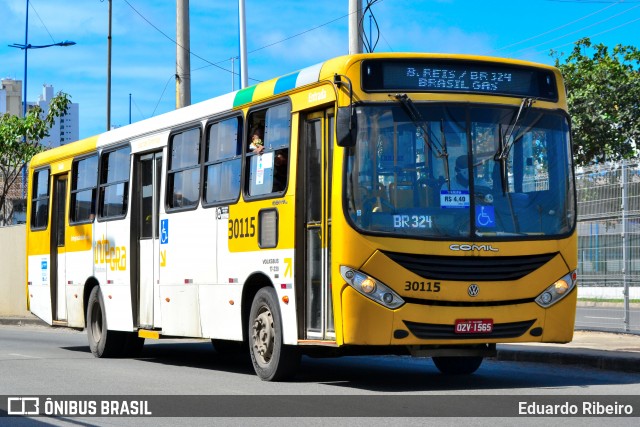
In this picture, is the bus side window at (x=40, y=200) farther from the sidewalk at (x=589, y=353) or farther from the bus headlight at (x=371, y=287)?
the bus headlight at (x=371, y=287)

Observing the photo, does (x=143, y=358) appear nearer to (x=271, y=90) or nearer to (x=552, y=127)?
(x=271, y=90)

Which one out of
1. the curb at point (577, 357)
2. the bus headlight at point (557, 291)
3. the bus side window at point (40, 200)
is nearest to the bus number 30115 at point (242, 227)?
the bus headlight at point (557, 291)

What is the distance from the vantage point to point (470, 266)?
12086mm

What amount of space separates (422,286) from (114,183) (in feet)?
25.1

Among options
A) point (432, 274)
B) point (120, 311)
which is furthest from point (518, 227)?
point (120, 311)

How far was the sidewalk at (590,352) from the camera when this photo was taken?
47.1ft

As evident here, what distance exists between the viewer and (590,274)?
20078 millimetres

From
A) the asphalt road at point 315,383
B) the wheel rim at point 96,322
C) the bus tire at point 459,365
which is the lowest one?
the asphalt road at point 315,383

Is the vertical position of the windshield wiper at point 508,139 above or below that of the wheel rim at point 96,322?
above

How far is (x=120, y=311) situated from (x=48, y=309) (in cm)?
342

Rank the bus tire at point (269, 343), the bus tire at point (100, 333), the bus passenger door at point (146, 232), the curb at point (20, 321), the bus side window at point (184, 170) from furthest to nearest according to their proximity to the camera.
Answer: the curb at point (20, 321) < the bus tire at point (100, 333) < the bus passenger door at point (146, 232) < the bus side window at point (184, 170) < the bus tire at point (269, 343)

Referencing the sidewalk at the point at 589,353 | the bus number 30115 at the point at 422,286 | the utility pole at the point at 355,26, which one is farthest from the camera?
the utility pole at the point at 355,26

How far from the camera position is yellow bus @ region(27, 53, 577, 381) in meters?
11.9

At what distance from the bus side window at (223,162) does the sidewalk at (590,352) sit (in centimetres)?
464
